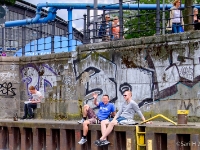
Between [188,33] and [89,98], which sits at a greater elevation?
[188,33]

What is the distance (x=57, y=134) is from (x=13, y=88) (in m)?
6.66

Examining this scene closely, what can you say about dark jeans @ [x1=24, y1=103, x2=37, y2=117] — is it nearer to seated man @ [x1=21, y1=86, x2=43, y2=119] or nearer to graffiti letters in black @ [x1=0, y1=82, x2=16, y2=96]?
seated man @ [x1=21, y1=86, x2=43, y2=119]

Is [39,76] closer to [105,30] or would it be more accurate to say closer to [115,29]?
[105,30]

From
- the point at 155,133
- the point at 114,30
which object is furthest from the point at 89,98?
the point at 155,133

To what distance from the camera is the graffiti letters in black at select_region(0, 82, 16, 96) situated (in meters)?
22.9

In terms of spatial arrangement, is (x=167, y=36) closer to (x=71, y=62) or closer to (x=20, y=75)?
(x=71, y=62)

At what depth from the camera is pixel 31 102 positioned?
2155 cm

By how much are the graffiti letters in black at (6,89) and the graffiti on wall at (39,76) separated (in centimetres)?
60

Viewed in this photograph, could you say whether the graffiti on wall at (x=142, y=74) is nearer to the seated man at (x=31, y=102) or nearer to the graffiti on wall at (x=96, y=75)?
the graffiti on wall at (x=96, y=75)

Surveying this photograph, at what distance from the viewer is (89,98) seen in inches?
769

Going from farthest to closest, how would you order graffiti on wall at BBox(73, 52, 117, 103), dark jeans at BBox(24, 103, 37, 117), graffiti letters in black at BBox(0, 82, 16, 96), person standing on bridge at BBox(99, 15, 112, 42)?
graffiti letters in black at BBox(0, 82, 16, 96) < dark jeans at BBox(24, 103, 37, 117) < person standing on bridge at BBox(99, 15, 112, 42) < graffiti on wall at BBox(73, 52, 117, 103)

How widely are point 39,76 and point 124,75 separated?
5139 millimetres

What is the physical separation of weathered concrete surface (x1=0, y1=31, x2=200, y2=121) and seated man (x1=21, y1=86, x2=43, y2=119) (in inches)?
11.1

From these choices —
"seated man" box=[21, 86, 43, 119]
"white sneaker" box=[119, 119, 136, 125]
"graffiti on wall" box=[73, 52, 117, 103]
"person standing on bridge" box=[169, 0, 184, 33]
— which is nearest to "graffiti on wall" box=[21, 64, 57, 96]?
"seated man" box=[21, 86, 43, 119]
